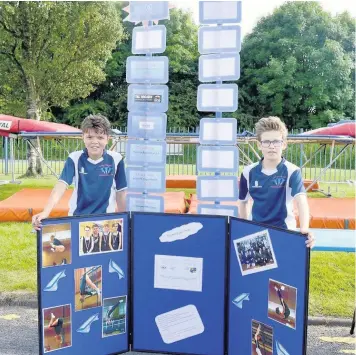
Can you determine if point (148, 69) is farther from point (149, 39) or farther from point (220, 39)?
point (220, 39)

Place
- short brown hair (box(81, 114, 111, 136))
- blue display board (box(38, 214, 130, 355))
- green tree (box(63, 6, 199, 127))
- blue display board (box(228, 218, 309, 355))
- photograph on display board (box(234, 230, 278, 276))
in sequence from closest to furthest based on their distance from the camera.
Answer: blue display board (box(228, 218, 309, 355)), photograph on display board (box(234, 230, 278, 276)), blue display board (box(38, 214, 130, 355)), short brown hair (box(81, 114, 111, 136)), green tree (box(63, 6, 199, 127))

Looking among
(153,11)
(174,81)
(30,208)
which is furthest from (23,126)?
(174,81)

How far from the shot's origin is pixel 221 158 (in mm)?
5219

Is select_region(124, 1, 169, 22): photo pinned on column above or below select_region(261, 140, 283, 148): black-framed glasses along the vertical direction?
above

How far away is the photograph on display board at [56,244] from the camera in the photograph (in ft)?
11.8

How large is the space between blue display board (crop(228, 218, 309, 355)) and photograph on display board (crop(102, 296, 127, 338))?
2.64ft

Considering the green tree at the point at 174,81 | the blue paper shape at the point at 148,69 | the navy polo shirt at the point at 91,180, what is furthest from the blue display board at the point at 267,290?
the green tree at the point at 174,81

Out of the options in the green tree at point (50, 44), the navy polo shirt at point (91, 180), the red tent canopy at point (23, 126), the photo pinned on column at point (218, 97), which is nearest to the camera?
the navy polo shirt at point (91, 180)

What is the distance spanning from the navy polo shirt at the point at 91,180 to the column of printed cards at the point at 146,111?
1.20 m

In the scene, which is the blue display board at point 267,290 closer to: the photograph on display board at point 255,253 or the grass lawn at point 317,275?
the photograph on display board at point 255,253

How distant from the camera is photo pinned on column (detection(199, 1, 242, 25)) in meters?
5.00

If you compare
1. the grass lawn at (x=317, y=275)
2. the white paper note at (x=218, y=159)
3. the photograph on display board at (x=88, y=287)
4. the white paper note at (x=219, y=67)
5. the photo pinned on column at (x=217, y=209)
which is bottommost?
the grass lawn at (x=317, y=275)

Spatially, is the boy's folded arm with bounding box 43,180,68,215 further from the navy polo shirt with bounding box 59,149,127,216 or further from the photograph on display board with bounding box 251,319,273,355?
Answer: the photograph on display board with bounding box 251,319,273,355

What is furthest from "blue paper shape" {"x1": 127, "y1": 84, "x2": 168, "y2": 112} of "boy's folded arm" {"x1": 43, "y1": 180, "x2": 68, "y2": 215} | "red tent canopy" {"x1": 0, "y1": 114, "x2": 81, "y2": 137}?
"red tent canopy" {"x1": 0, "y1": 114, "x2": 81, "y2": 137}
